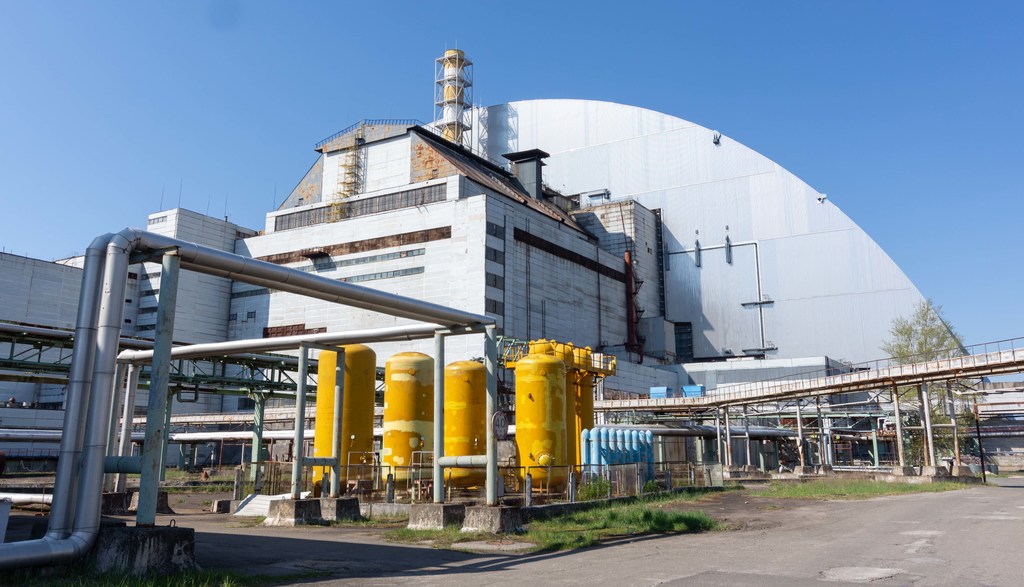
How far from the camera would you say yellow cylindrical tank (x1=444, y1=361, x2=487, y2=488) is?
82.3 feet

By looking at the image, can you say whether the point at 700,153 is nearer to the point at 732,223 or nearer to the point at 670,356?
the point at 732,223

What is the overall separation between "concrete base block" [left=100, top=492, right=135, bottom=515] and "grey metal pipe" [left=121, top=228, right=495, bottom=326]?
40.4 ft

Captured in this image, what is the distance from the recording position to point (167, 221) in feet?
242

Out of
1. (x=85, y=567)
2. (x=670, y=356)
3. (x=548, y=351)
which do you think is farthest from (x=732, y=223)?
(x=85, y=567)

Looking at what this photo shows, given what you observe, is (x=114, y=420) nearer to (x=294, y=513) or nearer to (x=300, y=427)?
(x=300, y=427)

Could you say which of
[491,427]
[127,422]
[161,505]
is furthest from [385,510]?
[127,422]

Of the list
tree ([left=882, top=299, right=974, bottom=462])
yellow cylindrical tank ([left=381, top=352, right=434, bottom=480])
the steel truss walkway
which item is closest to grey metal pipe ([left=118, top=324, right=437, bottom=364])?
yellow cylindrical tank ([left=381, top=352, right=434, bottom=480])

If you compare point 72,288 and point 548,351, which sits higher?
point 72,288

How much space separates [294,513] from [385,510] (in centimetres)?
379

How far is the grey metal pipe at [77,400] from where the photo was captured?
10.4 m

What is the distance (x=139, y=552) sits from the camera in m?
10.1

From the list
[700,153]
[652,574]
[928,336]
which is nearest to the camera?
[652,574]

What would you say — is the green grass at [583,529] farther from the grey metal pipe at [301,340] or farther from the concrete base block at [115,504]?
the concrete base block at [115,504]

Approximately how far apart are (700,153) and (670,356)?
23.6 meters
